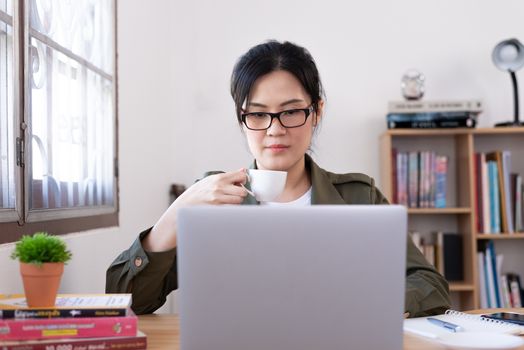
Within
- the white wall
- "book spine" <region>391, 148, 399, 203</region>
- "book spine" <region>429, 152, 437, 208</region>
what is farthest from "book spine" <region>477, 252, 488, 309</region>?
the white wall

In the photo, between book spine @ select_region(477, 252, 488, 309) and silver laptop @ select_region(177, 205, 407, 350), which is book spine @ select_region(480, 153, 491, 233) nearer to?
book spine @ select_region(477, 252, 488, 309)

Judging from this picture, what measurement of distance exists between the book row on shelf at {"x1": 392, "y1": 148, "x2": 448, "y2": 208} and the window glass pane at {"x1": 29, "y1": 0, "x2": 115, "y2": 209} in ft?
5.25

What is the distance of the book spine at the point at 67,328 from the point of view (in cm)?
102

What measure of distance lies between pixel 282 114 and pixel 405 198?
1805 mm

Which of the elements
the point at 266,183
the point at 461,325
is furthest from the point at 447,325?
the point at 266,183

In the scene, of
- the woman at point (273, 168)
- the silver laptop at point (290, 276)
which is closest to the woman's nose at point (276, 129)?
the woman at point (273, 168)

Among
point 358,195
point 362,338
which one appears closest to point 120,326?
point 362,338

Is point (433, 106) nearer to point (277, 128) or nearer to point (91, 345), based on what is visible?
point (277, 128)

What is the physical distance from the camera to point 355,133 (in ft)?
11.7

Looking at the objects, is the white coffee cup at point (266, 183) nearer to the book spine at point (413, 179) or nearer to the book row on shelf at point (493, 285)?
the book spine at point (413, 179)

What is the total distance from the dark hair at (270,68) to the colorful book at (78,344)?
2.67 feet

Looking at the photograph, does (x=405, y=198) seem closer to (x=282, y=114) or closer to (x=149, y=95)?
(x=149, y=95)

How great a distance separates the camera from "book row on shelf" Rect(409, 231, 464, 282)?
3.35 metres

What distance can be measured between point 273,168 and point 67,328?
0.82m
